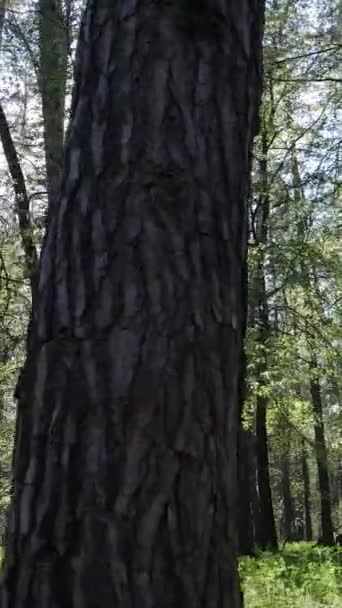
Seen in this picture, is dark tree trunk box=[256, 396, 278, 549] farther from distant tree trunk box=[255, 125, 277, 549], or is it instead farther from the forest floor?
the forest floor

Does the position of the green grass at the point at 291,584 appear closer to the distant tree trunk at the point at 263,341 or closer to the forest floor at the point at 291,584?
the forest floor at the point at 291,584

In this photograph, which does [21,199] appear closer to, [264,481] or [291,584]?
[291,584]

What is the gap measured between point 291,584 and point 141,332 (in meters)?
8.29

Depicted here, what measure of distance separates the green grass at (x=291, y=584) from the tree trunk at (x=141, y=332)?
6104 mm

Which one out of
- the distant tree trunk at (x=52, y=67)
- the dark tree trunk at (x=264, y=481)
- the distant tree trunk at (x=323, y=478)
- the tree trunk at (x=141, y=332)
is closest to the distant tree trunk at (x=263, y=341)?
the dark tree trunk at (x=264, y=481)

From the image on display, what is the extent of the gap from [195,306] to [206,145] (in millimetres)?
489

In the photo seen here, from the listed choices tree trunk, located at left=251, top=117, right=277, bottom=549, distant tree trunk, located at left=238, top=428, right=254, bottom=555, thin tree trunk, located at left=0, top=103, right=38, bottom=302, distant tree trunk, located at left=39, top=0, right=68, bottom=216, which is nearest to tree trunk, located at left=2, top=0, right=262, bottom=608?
thin tree trunk, located at left=0, top=103, right=38, bottom=302

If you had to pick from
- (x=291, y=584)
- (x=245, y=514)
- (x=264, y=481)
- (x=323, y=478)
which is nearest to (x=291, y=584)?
(x=291, y=584)

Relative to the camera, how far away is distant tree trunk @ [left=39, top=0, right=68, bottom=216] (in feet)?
33.9

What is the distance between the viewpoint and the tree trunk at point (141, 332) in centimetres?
180

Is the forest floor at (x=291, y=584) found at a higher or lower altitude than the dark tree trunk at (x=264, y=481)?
lower

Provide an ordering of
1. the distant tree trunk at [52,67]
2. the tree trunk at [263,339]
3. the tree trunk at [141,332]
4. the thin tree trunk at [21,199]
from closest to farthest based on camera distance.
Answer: the tree trunk at [141,332]
the distant tree trunk at [52,67]
the thin tree trunk at [21,199]
the tree trunk at [263,339]

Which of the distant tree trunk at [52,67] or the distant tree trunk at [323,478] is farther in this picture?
the distant tree trunk at [323,478]

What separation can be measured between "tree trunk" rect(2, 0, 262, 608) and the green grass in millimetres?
6104
